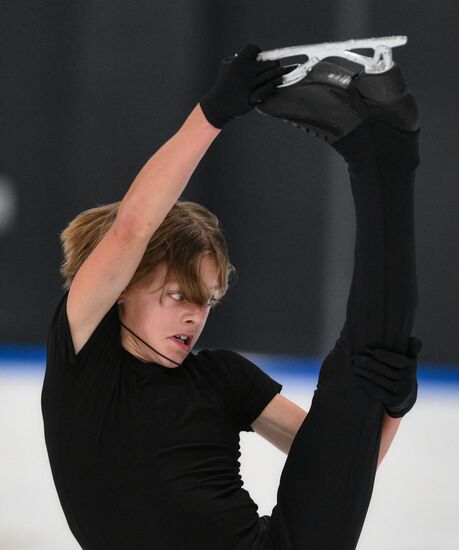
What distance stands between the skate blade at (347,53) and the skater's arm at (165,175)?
15 centimetres

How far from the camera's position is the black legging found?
58.7 inches

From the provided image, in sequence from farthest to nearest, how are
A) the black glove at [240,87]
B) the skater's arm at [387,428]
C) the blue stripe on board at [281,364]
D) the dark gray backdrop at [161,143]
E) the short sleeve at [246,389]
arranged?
the dark gray backdrop at [161,143] < the blue stripe on board at [281,364] < the short sleeve at [246,389] < the skater's arm at [387,428] < the black glove at [240,87]

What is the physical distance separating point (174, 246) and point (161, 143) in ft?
12.4

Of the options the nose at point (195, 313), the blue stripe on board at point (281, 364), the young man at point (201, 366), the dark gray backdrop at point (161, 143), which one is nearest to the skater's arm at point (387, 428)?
the young man at point (201, 366)

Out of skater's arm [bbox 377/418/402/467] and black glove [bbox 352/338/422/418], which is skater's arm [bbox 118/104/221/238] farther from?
skater's arm [bbox 377/418/402/467]

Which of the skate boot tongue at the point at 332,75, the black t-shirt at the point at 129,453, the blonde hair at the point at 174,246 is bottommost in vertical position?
the black t-shirt at the point at 129,453

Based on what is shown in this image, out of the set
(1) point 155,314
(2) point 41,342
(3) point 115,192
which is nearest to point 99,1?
(3) point 115,192

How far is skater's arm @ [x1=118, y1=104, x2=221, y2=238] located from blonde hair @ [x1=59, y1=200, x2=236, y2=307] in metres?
0.13

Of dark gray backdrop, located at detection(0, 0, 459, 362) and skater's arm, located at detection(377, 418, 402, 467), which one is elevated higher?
dark gray backdrop, located at detection(0, 0, 459, 362)

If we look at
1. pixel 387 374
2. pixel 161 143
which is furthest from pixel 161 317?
pixel 161 143

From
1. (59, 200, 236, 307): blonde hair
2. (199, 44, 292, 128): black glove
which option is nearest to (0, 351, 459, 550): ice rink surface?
(59, 200, 236, 307): blonde hair

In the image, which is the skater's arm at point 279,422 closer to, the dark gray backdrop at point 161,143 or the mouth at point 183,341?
the mouth at point 183,341

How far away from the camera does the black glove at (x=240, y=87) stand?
1.51 meters

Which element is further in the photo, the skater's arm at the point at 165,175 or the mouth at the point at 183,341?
the mouth at the point at 183,341
